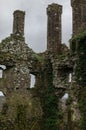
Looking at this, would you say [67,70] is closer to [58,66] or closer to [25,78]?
[58,66]

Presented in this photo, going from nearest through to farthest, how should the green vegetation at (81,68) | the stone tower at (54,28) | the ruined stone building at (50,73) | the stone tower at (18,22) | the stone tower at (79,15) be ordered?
the green vegetation at (81,68) → the ruined stone building at (50,73) → the stone tower at (79,15) → the stone tower at (54,28) → the stone tower at (18,22)

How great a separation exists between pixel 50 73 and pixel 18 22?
3.50 metres

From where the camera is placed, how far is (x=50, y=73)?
19.8 meters

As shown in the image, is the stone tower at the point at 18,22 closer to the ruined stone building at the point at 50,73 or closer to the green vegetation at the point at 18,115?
the ruined stone building at the point at 50,73

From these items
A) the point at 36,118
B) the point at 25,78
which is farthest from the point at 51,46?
the point at 36,118

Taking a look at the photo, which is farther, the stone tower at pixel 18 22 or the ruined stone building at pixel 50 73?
the stone tower at pixel 18 22

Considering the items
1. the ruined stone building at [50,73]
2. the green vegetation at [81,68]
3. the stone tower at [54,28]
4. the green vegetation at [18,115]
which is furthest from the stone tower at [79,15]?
the green vegetation at [18,115]

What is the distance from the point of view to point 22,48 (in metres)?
20.3

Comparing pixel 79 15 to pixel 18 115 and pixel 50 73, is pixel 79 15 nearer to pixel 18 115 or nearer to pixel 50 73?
pixel 50 73

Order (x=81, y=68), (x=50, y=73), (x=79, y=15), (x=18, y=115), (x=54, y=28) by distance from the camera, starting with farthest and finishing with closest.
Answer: (x=54, y=28) < (x=50, y=73) < (x=79, y=15) < (x=18, y=115) < (x=81, y=68)

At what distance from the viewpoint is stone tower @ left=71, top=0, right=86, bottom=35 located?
1884cm

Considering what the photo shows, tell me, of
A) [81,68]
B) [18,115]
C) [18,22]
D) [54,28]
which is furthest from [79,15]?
[18,115]

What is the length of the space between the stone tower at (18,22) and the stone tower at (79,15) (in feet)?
10.4

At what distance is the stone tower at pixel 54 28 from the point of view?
2030 cm
